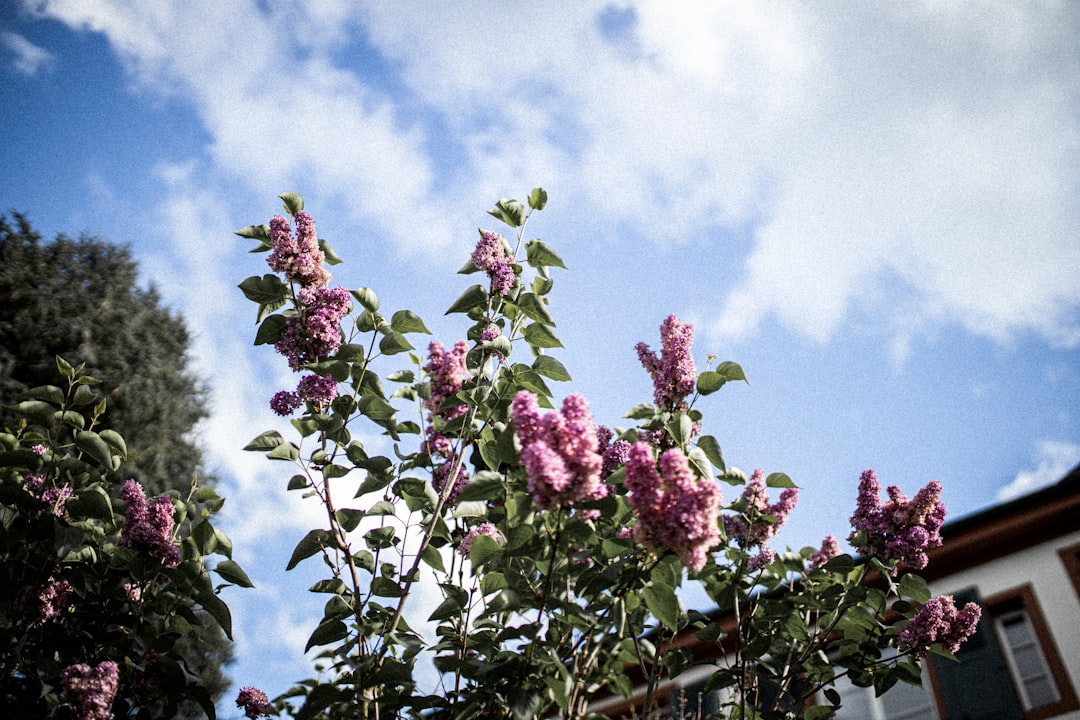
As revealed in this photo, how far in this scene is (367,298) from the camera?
314cm

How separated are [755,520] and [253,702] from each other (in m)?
2.46

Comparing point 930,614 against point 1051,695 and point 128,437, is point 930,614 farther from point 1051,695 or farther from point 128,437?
point 128,437

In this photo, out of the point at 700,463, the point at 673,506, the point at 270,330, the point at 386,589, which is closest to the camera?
the point at 673,506

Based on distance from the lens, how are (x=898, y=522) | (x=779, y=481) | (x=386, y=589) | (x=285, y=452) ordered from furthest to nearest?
1. (x=898, y=522)
2. (x=779, y=481)
3. (x=285, y=452)
4. (x=386, y=589)

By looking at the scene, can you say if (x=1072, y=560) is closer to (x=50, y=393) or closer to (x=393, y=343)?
(x=393, y=343)

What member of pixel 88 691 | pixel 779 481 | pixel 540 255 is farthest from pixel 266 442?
pixel 779 481

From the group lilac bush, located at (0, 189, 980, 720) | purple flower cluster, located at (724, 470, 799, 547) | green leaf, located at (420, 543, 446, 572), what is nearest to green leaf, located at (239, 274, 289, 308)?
lilac bush, located at (0, 189, 980, 720)

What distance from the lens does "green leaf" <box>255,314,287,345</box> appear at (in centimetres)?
310

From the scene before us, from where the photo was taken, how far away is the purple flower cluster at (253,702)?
336cm

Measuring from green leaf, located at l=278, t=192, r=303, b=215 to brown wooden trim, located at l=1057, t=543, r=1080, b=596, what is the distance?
9.39 metres

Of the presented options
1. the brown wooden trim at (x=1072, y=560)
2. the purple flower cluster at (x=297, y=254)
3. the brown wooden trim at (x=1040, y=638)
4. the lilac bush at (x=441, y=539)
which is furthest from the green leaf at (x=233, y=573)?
the brown wooden trim at (x=1072, y=560)

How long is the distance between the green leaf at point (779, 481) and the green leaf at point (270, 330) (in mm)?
2275

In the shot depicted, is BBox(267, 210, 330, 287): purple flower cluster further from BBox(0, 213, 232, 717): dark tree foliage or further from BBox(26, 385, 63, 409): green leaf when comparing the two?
BBox(0, 213, 232, 717): dark tree foliage

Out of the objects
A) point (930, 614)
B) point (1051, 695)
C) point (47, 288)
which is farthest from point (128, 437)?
point (1051, 695)
